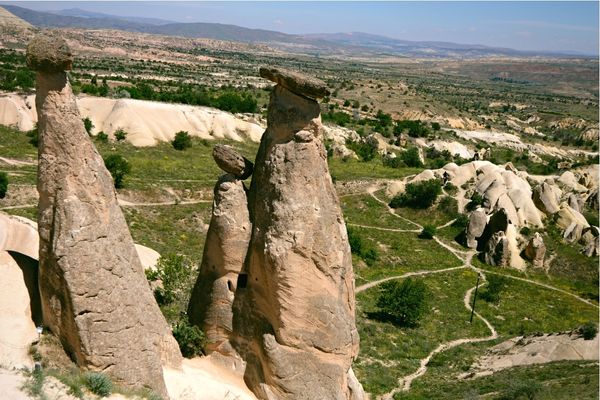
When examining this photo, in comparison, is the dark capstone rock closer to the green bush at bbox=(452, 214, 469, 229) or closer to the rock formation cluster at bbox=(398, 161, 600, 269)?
the rock formation cluster at bbox=(398, 161, 600, 269)

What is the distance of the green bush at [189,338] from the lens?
46.5 feet

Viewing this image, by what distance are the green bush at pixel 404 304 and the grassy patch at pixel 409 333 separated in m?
0.73

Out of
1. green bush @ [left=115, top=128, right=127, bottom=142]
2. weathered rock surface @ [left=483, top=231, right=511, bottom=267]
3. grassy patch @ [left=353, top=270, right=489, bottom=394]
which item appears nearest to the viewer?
grassy patch @ [left=353, top=270, right=489, bottom=394]

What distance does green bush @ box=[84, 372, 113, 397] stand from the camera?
33.8ft

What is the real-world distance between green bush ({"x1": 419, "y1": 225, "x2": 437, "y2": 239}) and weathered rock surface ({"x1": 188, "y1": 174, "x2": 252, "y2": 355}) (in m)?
37.4

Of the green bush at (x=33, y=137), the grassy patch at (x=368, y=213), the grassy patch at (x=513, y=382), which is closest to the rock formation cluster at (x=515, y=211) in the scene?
the grassy patch at (x=368, y=213)

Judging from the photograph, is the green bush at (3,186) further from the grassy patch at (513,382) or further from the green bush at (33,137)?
the grassy patch at (513,382)

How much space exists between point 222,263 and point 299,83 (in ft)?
17.5

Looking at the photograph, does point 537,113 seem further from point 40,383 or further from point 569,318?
point 40,383

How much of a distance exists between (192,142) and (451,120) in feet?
269

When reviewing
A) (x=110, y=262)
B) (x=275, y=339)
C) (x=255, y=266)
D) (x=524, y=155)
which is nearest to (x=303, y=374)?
(x=275, y=339)

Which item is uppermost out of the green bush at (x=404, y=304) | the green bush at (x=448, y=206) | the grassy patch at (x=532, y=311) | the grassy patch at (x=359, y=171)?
the grassy patch at (x=359, y=171)

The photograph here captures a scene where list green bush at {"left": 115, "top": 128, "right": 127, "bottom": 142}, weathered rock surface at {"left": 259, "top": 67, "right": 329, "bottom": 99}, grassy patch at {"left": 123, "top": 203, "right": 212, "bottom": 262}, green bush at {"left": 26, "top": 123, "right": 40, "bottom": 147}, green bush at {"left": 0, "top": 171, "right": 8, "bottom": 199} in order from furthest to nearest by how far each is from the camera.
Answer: green bush at {"left": 115, "top": 128, "right": 127, "bottom": 142}, green bush at {"left": 26, "top": 123, "right": 40, "bottom": 147}, grassy patch at {"left": 123, "top": 203, "right": 212, "bottom": 262}, green bush at {"left": 0, "top": 171, "right": 8, "bottom": 199}, weathered rock surface at {"left": 259, "top": 67, "right": 329, "bottom": 99}

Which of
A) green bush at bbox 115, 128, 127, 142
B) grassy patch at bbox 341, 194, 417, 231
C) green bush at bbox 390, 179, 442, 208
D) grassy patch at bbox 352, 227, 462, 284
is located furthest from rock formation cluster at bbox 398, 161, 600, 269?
green bush at bbox 115, 128, 127, 142
